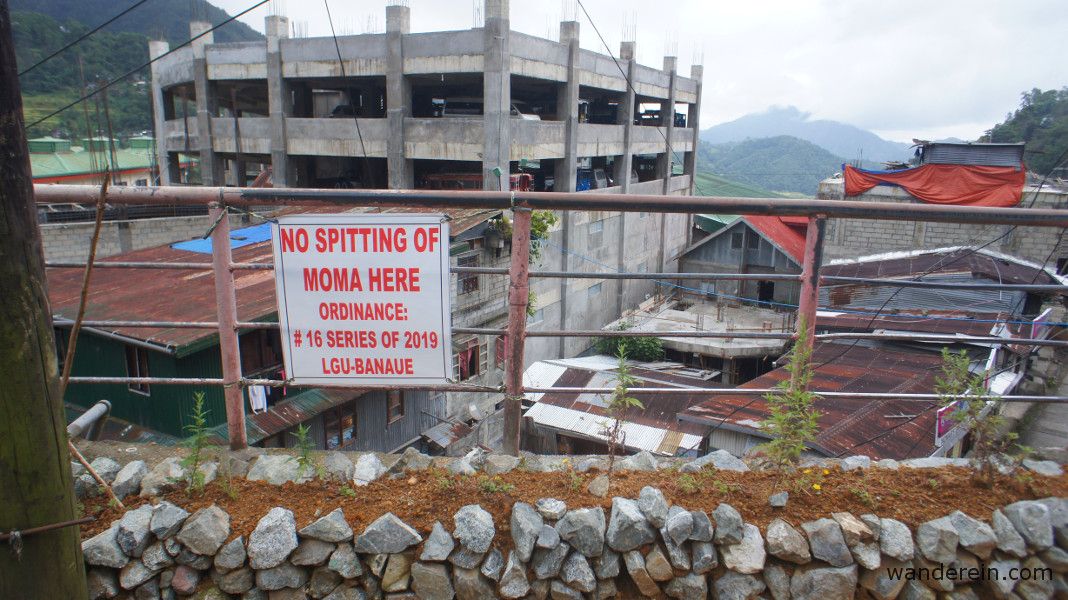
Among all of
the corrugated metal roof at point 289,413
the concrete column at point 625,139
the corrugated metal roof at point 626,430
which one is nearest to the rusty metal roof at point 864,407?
the corrugated metal roof at point 626,430

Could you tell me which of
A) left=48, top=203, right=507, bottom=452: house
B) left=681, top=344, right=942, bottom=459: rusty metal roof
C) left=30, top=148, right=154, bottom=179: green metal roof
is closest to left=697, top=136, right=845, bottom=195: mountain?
left=30, top=148, right=154, bottom=179: green metal roof

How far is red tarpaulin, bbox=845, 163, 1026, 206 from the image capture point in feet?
76.4

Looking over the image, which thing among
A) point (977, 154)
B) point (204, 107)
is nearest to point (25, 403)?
point (204, 107)

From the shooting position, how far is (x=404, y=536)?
103 inches

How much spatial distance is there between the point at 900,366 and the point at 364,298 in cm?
1194

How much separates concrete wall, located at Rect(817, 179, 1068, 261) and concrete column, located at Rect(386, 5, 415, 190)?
1530 centimetres

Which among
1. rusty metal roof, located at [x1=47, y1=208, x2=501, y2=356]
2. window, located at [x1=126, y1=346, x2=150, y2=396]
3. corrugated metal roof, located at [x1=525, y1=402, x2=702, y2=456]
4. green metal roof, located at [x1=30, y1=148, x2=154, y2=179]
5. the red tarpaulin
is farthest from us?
green metal roof, located at [x1=30, y1=148, x2=154, y2=179]

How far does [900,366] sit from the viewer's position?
12094mm

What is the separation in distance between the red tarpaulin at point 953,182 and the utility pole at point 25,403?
2756cm

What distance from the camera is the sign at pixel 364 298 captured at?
9.61 feet

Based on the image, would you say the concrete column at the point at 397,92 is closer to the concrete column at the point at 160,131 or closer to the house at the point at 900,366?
the concrete column at the point at 160,131

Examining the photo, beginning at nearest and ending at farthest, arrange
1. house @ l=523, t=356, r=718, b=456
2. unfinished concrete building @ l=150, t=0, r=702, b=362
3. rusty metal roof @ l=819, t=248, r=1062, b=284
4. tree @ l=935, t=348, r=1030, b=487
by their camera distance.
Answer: tree @ l=935, t=348, r=1030, b=487
house @ l=523, t=356, r=718, b=456
rusty metal roof @ l=819, t=248, r=1062, b=284
unfinished concrete building @ l=150, t=0, r=702, b=362

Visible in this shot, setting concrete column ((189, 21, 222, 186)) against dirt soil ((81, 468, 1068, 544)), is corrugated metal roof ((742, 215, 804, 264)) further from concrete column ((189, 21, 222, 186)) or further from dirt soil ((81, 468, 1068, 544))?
dirt soil ((81, 468, 1068, 544))

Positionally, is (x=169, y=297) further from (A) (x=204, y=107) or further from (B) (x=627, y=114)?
(B) (x=627, y=114)
